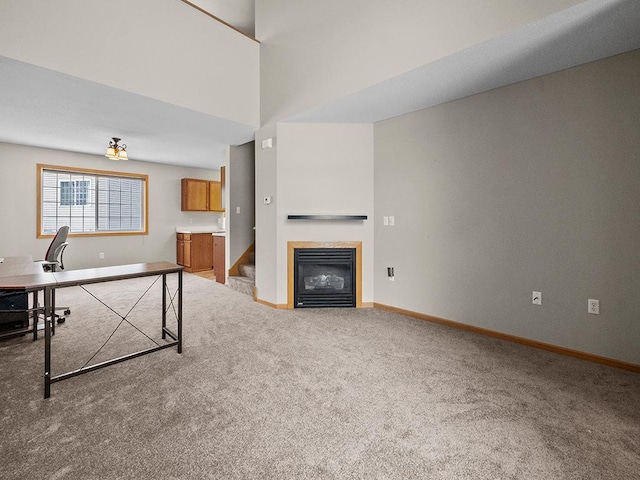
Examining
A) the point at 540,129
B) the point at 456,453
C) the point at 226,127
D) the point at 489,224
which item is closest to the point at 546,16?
the point at 540,129

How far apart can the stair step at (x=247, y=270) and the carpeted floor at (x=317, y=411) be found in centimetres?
202

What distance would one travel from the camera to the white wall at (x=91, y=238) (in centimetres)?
502

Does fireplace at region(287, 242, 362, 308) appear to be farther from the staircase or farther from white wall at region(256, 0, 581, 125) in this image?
white wall at region(256, 0, 581, 125)

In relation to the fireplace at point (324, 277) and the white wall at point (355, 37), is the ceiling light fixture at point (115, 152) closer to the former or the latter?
the white wall at point (355, 37)

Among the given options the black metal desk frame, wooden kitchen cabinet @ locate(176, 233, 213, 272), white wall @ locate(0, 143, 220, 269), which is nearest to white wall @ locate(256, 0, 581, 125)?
the black metal desk frame

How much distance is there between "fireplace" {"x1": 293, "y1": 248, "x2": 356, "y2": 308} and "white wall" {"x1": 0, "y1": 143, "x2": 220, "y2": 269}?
4.28 m

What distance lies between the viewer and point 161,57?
→ 10.3 ft

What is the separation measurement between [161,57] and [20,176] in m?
3.94

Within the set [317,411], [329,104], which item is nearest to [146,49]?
[329,104]

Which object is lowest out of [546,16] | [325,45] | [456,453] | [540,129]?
[456,453]

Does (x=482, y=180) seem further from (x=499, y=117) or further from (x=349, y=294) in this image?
(x=349, y=294)

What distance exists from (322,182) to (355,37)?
1.59 metres

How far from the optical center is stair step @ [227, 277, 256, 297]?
4672 mm

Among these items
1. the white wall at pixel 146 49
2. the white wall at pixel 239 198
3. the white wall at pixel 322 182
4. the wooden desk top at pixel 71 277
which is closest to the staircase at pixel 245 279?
the white wall at pixel 239 198
